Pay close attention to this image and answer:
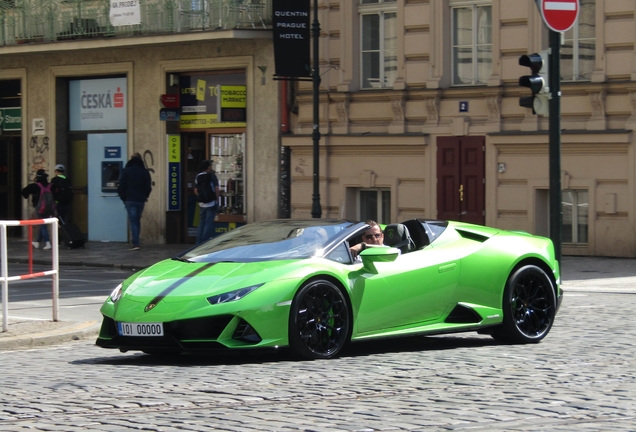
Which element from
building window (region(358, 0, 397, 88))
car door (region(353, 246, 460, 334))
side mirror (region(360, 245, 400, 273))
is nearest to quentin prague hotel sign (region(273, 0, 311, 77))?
building window (region(358, 0, 397, 88))

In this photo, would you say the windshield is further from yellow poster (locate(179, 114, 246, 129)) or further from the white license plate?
yellow poster (locate(179, 114, 246, 129))

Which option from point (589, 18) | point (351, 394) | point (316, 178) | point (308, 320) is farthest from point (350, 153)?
point (351, 394)

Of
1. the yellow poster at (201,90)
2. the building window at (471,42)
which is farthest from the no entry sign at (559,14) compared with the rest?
the yellow poster at (201,90)

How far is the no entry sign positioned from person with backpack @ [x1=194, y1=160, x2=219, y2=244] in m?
10.2

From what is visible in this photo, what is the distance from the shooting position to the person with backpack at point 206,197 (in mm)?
23531

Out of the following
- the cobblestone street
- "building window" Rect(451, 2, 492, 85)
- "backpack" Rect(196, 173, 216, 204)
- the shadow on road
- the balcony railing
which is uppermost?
the balcony railing

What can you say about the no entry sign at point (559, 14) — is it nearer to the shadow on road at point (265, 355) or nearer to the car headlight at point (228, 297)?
the shadow on road at point (265, 355)

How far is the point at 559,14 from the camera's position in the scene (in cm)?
1473

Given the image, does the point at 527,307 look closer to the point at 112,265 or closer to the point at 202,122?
the point at 112,265

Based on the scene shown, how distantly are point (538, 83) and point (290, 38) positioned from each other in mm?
10134

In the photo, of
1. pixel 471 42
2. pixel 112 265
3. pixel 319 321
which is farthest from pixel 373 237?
pixel 471 42

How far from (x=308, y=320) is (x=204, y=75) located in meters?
18.2

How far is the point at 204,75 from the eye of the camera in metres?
26.7

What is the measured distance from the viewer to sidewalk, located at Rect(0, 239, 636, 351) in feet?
37.7
